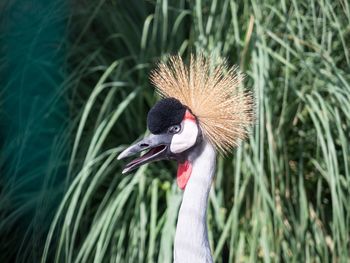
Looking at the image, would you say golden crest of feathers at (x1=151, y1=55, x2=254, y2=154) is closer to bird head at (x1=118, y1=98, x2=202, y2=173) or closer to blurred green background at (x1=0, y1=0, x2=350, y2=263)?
bird head at (x1=118, y1=98, x2=202, y2=173)

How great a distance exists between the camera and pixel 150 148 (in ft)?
6.05

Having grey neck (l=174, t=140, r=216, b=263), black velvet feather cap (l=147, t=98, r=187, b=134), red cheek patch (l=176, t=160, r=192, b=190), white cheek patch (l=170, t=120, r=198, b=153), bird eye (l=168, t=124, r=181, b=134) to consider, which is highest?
black velvet feather cap (l=147, t=98, r=187, b=134)

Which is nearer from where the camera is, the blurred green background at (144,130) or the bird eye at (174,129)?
the bird eye at (174,129)

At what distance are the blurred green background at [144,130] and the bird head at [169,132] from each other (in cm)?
77

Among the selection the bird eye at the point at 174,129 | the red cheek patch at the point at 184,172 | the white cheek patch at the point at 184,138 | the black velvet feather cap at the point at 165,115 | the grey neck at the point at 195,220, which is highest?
the black velvet feather cap at the point at 165,115

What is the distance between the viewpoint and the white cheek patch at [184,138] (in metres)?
1.82

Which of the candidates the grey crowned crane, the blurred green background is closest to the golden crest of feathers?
the grey crowned crane

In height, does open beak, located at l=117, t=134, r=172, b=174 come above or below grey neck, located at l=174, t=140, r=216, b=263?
above

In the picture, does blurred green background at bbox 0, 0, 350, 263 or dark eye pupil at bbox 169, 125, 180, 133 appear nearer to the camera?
dark eye pupil at bbox 169, 125, 180, 133

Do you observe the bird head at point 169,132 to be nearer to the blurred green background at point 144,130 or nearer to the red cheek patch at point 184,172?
the red cheek patch at point 184,172

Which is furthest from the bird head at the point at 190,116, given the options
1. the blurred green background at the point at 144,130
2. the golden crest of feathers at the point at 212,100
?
the blurred green background at the point at 144,130

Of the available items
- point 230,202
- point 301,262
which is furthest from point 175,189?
point 301,262

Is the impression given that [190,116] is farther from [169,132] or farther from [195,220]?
[195,220]

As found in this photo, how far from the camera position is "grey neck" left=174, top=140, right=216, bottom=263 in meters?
1.77
